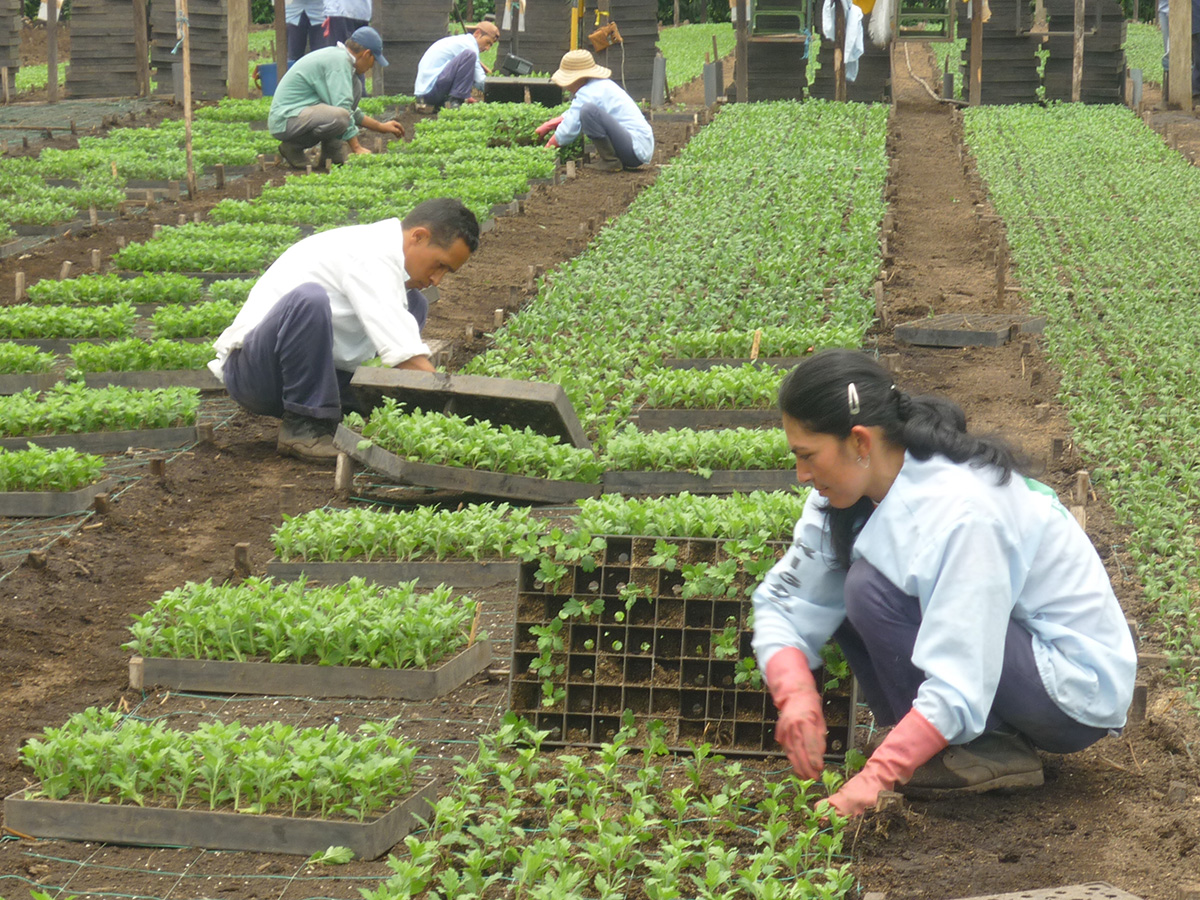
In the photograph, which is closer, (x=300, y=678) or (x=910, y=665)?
(x=910, y=665)

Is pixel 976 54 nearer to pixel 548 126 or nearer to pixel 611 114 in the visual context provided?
pixel 548 126

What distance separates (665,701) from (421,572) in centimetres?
163

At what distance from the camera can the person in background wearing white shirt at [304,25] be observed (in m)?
19.6

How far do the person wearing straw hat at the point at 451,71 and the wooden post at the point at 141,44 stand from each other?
4.78 m

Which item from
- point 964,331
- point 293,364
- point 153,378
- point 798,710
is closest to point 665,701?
point 798,710

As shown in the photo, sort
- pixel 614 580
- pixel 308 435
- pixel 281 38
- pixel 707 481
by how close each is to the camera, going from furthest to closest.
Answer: pixel 281 38, pixel 308 435, pixel 707 481, pixel 614 580

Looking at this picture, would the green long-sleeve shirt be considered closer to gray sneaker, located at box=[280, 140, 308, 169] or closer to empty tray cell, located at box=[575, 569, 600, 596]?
gray sneaker, located at box=[280, 140, 308, 169]

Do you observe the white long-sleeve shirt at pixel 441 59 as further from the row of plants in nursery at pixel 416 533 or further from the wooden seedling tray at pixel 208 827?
the wooden seedling tray at pixel 208 827

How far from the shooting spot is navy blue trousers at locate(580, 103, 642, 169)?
50.2 feet

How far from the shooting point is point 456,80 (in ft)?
66.0

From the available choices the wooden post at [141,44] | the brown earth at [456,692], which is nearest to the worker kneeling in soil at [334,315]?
the brown earth at [456,692]

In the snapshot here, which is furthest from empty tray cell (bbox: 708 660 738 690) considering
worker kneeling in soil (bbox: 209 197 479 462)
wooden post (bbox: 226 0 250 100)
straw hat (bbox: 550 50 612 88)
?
wooden post (bbox: 226 0 250 100)

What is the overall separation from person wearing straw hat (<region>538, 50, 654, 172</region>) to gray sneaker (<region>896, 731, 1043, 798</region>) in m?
12.3

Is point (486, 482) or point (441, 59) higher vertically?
point (441, 59)
